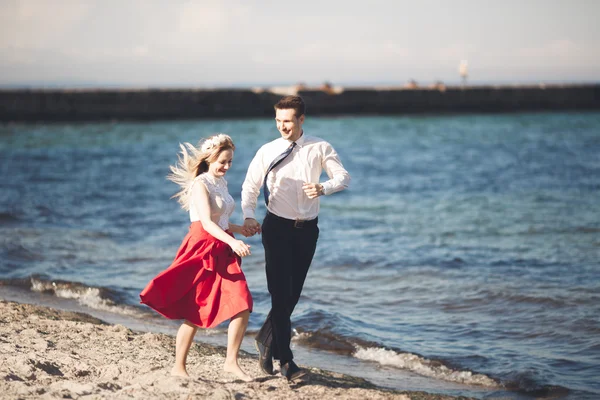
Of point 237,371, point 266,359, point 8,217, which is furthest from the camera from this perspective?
point 8,217

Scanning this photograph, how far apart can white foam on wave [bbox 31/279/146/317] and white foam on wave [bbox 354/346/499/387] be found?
2.53 metres

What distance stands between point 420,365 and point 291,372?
5.75 feet

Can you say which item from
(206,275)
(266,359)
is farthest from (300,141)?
(266,359)

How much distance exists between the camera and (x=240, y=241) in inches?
169

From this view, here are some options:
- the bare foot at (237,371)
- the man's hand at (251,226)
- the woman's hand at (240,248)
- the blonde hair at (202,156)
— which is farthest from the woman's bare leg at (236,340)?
the blonde hair at (202,156)

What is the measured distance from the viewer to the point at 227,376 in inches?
183

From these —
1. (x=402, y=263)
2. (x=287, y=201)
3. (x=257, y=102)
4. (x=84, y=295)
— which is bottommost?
(x=84, y=295)

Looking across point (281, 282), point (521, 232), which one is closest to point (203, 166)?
point (281, 282)

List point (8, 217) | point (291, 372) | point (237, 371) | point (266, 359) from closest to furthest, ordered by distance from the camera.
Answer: point (237, 371)
point (291, 372)
point (266, 359)
point (8, 217)

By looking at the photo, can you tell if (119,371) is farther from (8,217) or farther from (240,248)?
(8,217)

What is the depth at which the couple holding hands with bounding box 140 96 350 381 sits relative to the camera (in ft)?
14.4

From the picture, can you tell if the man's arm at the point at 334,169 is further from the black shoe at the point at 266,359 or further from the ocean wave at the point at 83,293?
the ocean wave at the point at 83,293

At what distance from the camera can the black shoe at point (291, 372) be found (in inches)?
185

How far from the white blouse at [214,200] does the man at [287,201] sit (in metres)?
0.17
